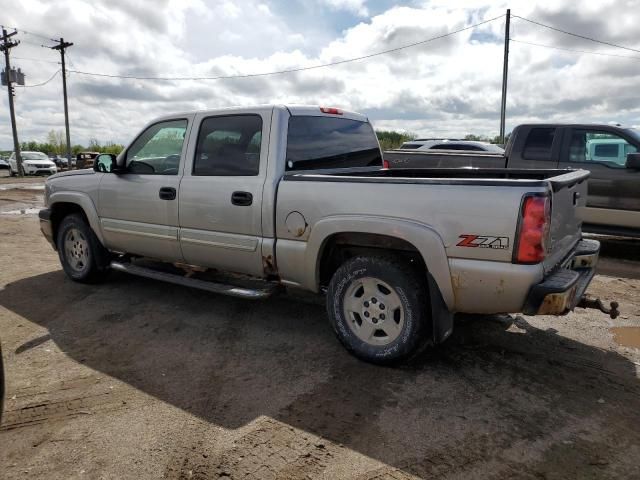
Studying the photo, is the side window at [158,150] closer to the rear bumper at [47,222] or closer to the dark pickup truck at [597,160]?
the rear bumper at [47,222]

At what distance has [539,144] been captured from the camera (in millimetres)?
7531

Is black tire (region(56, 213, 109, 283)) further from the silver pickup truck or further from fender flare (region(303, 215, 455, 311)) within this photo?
fender flare (region(303, 215, 455, 311))

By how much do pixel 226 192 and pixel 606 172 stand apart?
5.53m

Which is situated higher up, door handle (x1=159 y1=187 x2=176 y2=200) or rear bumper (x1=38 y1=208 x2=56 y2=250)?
door handle (x1=159 y1=187 x2=176 y2=200)

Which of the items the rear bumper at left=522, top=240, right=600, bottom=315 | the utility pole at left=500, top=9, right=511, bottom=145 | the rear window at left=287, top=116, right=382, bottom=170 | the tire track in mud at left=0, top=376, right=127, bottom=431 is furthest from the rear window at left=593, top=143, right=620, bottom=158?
the utility pole at left=500, top=9, right=511, bottom=145

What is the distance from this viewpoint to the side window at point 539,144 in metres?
7.43

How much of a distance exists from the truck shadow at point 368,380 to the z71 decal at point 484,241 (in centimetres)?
98

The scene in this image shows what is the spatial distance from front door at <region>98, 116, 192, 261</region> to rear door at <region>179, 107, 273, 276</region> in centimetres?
18

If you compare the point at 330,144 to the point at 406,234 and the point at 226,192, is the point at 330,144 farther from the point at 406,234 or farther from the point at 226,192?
the point at 406,234

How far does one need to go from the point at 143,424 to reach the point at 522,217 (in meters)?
2.51

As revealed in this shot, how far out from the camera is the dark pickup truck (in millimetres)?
6855

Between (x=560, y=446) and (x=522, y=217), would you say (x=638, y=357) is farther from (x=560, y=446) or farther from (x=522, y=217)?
(x=522, y=217)

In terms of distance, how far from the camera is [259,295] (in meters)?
4.01

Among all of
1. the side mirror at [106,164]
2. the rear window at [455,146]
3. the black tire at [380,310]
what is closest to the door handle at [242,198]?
the black tire at [380,310]
